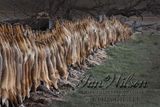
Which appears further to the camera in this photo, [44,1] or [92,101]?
[44,1]

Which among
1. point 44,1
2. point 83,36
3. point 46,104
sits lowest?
point 46,104

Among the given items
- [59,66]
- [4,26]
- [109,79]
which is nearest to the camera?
[4,26]

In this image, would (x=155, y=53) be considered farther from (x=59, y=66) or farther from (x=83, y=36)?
(x=59, y=66)

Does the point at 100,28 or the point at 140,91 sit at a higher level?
the point at 100,28

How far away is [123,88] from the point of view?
219cm

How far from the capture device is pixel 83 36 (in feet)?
9.78

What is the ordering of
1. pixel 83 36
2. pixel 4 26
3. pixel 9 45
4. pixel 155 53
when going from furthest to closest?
1. pixel 155 53
2. pixel 83 36
3. pixel 4 26
4. pixel 9 45

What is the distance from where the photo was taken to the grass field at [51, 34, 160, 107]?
72.6 inches

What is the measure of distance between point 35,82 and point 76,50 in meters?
0.93

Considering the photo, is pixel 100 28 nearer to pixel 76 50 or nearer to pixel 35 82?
pixel 76 50

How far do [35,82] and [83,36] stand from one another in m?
1.25

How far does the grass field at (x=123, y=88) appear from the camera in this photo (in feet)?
6.05

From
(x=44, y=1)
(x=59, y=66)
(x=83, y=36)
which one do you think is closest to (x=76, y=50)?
(x=83, y=36)

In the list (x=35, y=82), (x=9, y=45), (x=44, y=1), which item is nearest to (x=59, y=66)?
(x=35, y=82)
